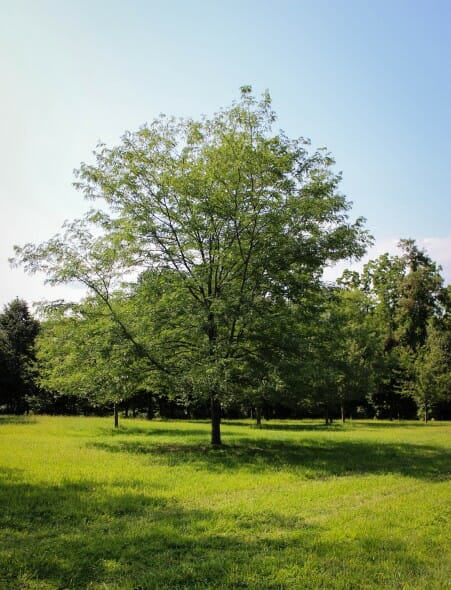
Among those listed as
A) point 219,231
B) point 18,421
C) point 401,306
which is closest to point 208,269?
point 219,231

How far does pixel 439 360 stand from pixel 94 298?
35249 millimetres

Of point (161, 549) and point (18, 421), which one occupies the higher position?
point (161, 549)

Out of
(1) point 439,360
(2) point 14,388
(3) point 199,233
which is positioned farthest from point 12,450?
(1) point 439,360

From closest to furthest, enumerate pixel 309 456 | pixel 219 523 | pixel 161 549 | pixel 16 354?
pixel 161 549 < pixel 219 523 < pixel 309 456 < pixel 16 354

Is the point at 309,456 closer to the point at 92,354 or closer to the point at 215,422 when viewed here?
the point at 215,422

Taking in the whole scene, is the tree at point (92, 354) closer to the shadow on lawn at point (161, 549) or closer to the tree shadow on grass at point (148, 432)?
the tree shadow on grass at point (148, 432)

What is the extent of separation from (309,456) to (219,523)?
909 centimetres

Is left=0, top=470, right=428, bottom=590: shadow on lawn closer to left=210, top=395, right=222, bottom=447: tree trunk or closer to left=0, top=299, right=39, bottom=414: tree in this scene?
left=210, top=395, right=222, bottom=447: tree trunk

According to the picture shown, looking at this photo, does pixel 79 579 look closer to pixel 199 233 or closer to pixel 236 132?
pixel 199 233

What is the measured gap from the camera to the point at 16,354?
4188 cm

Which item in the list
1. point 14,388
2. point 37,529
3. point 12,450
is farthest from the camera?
point 14,388

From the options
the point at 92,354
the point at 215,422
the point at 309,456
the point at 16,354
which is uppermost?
the point at 16,354

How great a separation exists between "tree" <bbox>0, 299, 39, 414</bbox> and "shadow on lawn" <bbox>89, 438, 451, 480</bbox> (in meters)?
25.4

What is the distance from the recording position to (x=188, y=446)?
17547 mm
